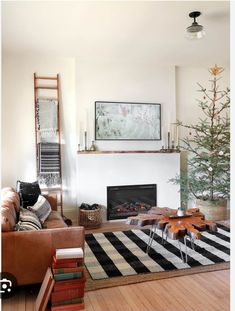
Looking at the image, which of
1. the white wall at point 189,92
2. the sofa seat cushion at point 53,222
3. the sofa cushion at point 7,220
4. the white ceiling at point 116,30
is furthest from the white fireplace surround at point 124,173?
the sofa cushion at point 7,220

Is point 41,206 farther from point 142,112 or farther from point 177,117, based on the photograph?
point 177,117

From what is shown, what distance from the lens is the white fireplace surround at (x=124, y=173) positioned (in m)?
4.75

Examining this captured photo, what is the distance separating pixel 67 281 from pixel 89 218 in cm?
222

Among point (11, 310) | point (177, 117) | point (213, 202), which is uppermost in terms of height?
point (177, 117)

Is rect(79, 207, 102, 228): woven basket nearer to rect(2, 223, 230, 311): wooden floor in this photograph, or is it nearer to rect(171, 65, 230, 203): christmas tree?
rect(171, 65, 230, 203): christmas tree

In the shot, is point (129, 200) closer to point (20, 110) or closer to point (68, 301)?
point (20, 110)

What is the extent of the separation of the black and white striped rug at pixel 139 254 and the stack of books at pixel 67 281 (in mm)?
485

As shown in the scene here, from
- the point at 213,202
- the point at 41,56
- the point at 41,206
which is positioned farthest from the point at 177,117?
the point at 41,206

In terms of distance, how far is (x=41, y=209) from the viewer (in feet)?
11.2

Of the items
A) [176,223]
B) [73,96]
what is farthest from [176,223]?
[73,96]

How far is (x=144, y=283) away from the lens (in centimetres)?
260

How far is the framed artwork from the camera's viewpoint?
15.9 ft

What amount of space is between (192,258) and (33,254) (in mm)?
1777

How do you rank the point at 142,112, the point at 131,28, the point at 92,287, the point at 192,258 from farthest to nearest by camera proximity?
1. the point at 142,112
2. the point at 131,28
3. the point at 192,258
4. the point at 92,287
